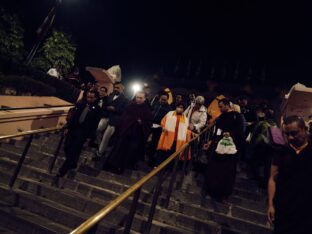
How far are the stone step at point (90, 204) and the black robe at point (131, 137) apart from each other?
1.01m

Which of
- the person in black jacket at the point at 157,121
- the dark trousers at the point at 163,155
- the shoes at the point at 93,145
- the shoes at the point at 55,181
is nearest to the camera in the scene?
the shoes at the point at 55,181

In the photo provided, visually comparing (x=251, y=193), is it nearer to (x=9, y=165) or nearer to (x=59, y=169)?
(x=59, y=169)

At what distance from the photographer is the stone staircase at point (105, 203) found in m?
3.72

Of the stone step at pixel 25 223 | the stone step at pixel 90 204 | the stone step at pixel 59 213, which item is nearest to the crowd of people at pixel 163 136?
the stone step at pixel 90 204

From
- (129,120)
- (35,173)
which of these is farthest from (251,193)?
(35,173)

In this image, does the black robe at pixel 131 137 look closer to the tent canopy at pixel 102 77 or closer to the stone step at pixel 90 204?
the stone step at pixel 90 204

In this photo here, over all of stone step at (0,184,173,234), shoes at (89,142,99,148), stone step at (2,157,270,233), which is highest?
shoes at (89,142,99,148)

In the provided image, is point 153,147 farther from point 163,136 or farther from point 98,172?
point 98,172

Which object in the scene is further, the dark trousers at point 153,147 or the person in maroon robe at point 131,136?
the dark trousers at point 153,147

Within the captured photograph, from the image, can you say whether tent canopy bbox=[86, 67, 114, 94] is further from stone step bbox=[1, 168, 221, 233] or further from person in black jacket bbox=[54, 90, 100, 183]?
stone step bbox=[1, 168, 221, 233]

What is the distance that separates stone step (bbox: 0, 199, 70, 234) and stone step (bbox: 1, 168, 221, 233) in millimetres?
511

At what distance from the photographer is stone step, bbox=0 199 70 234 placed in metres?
3.51

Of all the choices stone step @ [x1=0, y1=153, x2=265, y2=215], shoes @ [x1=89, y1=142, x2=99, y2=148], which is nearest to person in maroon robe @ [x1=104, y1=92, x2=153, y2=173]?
stone step @ [x1=0, y1=153, x2=265, y2=215]

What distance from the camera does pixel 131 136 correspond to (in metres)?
5.65
